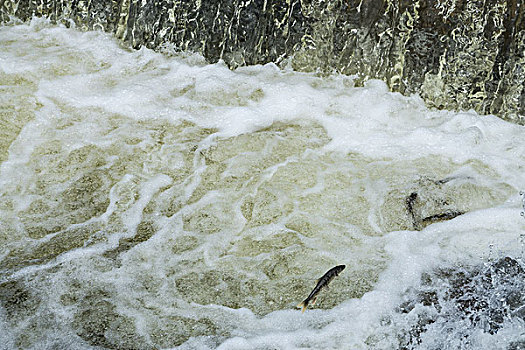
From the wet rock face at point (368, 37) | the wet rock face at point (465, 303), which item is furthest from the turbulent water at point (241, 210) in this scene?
the wet rock face at point (368, 37)

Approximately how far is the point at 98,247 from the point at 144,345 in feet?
2.48

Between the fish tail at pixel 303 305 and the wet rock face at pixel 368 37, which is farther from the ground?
the wet rock face at pixel 368 37

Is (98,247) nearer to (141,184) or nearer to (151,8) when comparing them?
(141,184)

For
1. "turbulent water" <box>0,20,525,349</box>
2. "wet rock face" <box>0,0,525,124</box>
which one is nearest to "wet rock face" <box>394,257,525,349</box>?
"turbulent water" <box>0,20,525,349</box>

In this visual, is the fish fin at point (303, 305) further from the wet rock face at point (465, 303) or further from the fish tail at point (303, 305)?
the wet rock face at point (465, 303)

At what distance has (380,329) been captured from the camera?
2469 millimetres

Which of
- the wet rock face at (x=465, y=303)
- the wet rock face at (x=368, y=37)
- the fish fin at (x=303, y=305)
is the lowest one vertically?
the fish fin at (x=303, y=305)

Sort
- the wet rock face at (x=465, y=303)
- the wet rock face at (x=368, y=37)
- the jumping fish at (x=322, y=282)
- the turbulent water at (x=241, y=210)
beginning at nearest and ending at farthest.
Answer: the wet rock face at (x=465, y=303), the turbulent water at (x=241, y=210), the jumping fish at (x=322, y=282), the wet rock face at (x=368, y=37)

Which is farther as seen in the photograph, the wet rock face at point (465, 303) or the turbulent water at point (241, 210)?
the turbulent water at point (241, 210)

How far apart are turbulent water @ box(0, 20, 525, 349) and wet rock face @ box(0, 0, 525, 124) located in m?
0.16

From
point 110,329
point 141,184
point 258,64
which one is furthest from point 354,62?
point 110,329

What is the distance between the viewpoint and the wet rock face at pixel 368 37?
4398mm

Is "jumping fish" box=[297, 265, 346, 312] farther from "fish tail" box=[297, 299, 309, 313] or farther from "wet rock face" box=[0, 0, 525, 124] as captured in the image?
"wet rock face" box=[0, 0, 525, 124]

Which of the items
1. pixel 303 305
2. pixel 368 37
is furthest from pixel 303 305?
pixel 368 37
